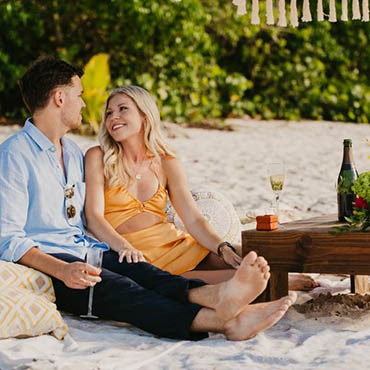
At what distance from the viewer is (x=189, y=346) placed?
3.48 meters

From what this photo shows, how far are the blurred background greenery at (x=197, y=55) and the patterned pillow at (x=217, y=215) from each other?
5.65m

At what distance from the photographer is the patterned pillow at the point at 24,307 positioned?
3.51 meters

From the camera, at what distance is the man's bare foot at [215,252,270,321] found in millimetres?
3436

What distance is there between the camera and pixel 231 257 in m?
4.14

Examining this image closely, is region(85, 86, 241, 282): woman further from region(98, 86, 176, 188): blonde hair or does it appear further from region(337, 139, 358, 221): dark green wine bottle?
region(337, 139, 358, 221): dark green wine bottle

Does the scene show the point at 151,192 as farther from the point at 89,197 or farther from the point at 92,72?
the point at 92,72

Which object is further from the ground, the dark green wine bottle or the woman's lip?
the woman's lip

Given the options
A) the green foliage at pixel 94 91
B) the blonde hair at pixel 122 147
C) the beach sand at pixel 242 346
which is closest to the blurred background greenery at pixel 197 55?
the green foliage at pixel 94 91

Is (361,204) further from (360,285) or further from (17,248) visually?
(17,248)

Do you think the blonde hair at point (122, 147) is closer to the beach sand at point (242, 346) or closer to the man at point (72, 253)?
the man at point (72, 253)

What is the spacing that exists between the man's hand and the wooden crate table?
2.52 ft

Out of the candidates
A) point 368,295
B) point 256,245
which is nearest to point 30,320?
point 256,245

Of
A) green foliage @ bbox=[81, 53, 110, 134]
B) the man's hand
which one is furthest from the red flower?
green foliage @ bbox=[81, 53, 110, 134]

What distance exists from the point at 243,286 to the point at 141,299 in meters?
0.48
